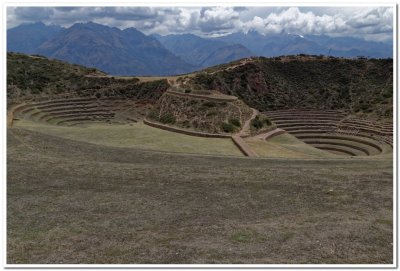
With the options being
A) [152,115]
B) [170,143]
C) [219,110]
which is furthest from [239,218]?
[152,115]

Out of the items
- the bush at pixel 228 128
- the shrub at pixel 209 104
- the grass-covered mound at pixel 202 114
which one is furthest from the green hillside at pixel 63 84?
the bush at pixel 228 128

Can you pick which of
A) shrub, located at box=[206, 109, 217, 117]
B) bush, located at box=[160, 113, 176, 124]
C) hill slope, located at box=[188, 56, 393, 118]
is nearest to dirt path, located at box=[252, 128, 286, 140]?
shrub, located at box=[206, 109, 217, 117]

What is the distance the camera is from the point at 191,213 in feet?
39.6

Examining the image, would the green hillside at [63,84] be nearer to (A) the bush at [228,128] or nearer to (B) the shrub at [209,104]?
(B) the shrub at [209,104]

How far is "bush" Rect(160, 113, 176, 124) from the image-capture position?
48.8 metres

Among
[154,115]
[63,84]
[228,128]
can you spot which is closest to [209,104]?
[228,128]

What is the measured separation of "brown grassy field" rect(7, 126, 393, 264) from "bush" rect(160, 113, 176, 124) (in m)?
30.0

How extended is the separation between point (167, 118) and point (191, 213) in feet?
125

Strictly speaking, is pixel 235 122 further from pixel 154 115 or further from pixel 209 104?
pixel 154 115

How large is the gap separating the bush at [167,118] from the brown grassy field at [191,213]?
29995 mm

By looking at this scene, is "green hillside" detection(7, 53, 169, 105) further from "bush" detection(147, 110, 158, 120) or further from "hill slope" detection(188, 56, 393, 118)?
"bush" detection(147, 110, 158, 120)

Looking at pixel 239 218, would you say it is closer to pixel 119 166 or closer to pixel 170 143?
pixel 119 166

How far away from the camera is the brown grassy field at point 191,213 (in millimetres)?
9070

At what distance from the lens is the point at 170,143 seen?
119 feet
